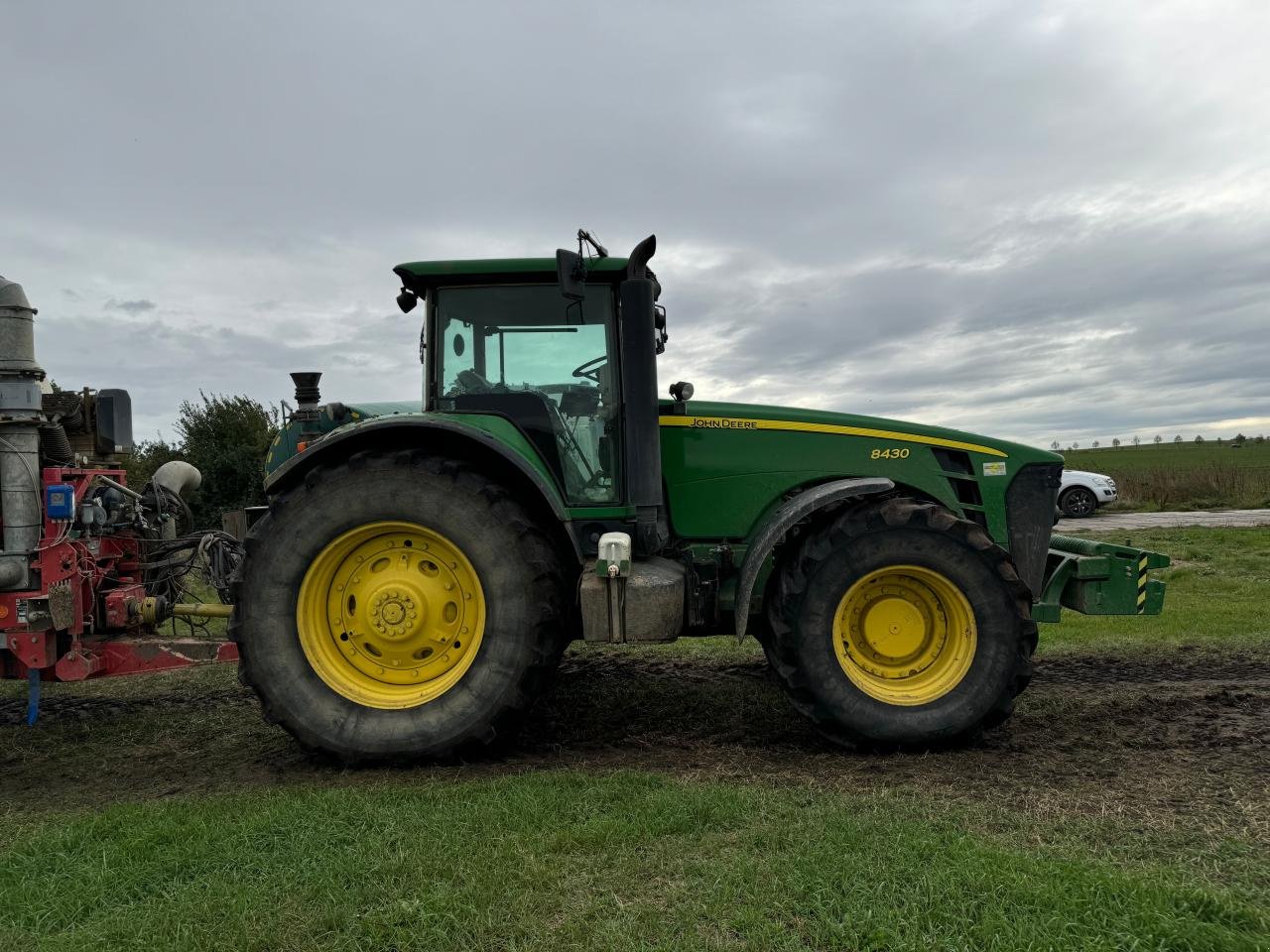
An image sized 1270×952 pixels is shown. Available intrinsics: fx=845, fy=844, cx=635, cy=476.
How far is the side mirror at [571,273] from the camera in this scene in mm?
3809

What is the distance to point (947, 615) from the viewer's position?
160 inches

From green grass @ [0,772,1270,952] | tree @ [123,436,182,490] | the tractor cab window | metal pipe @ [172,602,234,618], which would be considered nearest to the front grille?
green grass @ [0,772,1270,952]

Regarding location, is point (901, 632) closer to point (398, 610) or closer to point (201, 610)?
point (398, 610)

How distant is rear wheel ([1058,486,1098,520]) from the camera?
18.6 metres

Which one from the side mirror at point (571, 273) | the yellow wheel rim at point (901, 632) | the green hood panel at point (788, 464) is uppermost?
the side mirror at point (571, 273)

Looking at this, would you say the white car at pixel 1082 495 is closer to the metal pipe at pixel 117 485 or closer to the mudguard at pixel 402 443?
the mudguard at pixel 402 443

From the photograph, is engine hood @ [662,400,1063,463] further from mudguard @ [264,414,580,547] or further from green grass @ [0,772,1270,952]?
green grass @ [0,772,1270,952]

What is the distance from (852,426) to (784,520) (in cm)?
86

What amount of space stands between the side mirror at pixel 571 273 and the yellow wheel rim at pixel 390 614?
129cm

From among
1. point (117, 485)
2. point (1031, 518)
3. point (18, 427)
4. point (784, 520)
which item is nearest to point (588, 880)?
point (784, 520)

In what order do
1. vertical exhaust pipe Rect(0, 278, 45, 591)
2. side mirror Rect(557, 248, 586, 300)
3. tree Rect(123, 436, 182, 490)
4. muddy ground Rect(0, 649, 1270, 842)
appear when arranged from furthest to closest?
tree Rect(123, 436, 182, 490) < vertical exhaust pipe Rect(0, 278, 45, 591) < side mirror Rect(557, 248, 586, 300) < muddy ground Rect(0, 649, 1270, 842)

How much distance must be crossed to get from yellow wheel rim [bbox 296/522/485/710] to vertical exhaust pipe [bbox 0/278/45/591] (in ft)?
5.24

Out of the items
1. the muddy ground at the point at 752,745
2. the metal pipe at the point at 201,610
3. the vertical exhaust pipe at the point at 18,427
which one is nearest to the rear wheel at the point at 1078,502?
the muddy ground at the point at 752,745

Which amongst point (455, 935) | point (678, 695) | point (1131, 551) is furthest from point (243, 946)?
point (1131, 551)
